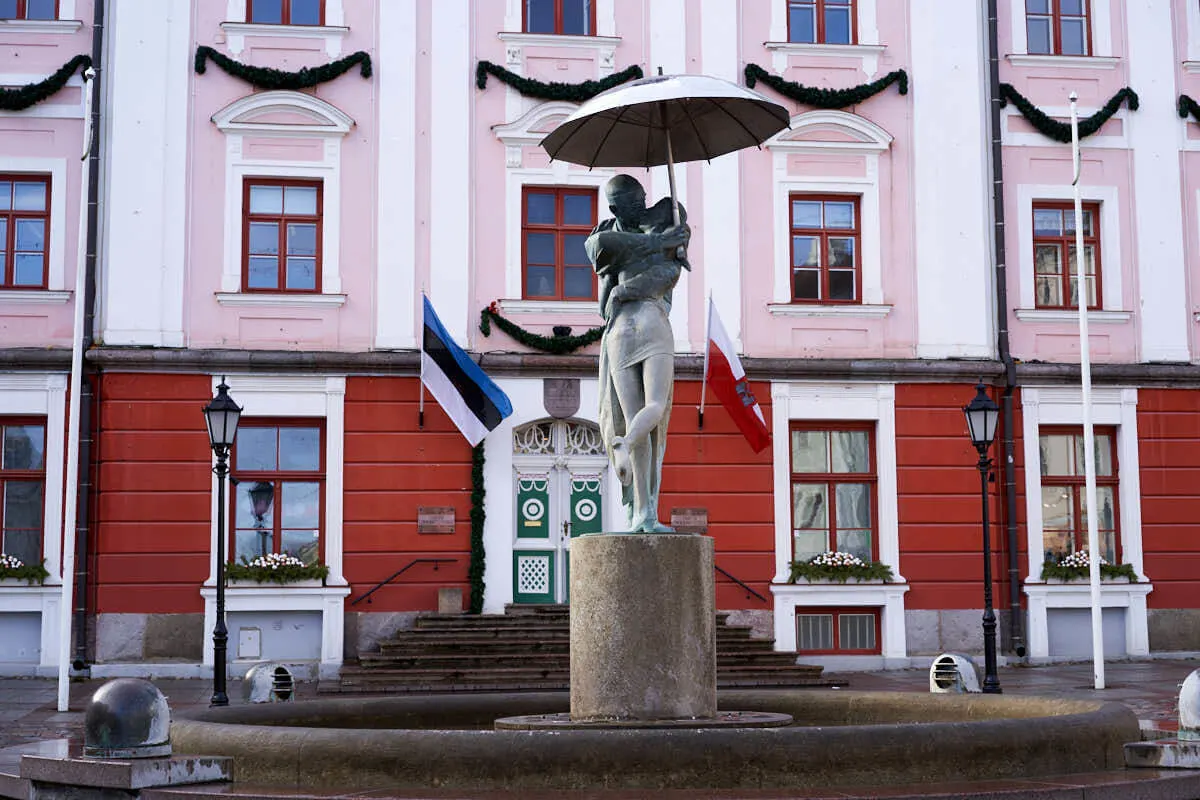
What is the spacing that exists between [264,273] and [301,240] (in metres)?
0.70

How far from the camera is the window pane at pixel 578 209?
23859 millimetres

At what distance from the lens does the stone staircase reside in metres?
20.1

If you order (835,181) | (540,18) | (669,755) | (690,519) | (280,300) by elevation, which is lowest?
(669,755)

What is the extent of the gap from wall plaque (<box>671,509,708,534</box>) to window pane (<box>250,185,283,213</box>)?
7.04 m

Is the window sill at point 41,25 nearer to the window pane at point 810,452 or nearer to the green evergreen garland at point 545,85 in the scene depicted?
the green evergreen garland at point 545,85

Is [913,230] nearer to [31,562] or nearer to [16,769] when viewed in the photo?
[31,562]

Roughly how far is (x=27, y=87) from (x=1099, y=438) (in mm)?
16145

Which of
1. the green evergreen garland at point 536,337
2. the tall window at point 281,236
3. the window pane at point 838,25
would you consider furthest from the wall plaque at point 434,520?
the window pane at point 838,25

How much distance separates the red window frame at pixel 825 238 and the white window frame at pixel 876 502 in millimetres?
1323

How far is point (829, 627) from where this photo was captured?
23.4m

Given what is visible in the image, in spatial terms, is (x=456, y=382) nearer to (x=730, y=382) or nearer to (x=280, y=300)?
(x=280, y=300)

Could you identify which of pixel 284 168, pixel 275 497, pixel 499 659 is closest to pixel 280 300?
pixel 284 168

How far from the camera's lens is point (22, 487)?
22.5 m

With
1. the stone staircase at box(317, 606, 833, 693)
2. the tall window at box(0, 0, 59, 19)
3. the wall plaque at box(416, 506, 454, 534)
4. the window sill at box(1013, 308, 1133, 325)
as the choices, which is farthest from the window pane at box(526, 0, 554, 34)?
the stone staircase at box(317, 606, 833, 693)
